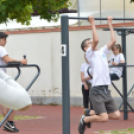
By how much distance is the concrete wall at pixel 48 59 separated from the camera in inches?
479

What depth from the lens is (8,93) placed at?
266cm

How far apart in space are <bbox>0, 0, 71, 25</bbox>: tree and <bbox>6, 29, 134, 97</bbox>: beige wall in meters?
2.06

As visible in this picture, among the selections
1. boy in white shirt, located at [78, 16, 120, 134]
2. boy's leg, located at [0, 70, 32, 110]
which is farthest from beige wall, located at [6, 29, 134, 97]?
boy's leg, located at [0, 70, 32, 110]

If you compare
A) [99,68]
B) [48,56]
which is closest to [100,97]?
[99,68]

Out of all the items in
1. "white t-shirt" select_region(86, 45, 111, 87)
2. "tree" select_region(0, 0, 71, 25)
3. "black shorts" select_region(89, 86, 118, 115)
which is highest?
"tree" select_region(0, 0, 71, 25)

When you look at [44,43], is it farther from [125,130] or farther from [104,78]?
[104,78]

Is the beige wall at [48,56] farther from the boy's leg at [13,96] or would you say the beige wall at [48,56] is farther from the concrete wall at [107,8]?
the boy's leg at [13,96]

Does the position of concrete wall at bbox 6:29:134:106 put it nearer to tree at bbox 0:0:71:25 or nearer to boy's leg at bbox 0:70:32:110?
tree at bbox 0:0:71:25

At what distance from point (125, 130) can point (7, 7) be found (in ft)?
10.9

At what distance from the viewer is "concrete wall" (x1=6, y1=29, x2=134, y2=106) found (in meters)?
12.2

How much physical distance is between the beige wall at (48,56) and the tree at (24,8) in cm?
206

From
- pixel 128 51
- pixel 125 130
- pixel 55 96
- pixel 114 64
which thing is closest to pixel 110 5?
pixel 128 51

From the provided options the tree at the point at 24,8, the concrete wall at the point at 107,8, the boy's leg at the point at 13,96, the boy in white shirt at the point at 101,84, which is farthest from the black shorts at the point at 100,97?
the concrete wall at the point at 107,8

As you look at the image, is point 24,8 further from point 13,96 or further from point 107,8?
point 13,96
